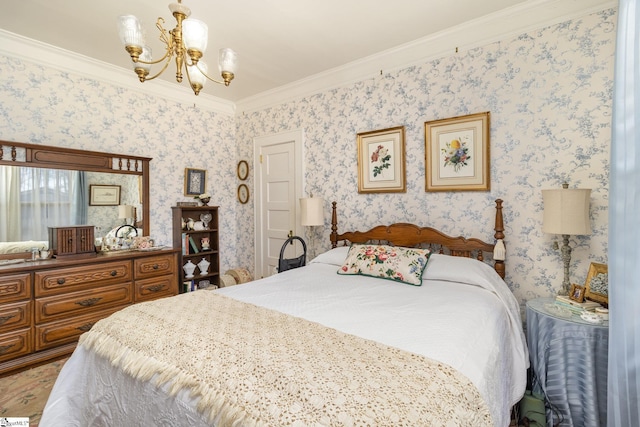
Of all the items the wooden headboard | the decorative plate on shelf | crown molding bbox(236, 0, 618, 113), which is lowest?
the decorative plate on shelf

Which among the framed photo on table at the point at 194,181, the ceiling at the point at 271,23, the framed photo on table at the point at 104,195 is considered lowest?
the framed photo on table at the point at 104,195

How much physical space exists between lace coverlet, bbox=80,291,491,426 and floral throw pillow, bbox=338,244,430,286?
1.01 metres

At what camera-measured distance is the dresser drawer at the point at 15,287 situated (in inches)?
89.0

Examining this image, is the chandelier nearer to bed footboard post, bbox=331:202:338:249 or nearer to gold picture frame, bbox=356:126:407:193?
gold picture frame, bbox=356:126:407:193

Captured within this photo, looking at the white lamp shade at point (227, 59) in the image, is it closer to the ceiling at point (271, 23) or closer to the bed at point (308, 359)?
the ceiling at point (271, 23)

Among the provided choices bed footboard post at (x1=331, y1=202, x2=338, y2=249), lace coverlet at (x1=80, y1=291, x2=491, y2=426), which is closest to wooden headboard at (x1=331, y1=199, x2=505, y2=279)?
bed footboard post at (x1=331, y1=202, x2=338, y2=249)

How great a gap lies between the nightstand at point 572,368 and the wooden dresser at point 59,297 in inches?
129

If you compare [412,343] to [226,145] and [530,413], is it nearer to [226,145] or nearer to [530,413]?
[530,413]

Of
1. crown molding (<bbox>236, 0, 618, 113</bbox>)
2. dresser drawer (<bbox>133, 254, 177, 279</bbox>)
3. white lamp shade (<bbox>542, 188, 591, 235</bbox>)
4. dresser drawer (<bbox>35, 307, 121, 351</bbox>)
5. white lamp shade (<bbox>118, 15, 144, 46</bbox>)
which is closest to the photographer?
white lamp shade (<bbox>118, 15, 144, 46</bbox>)

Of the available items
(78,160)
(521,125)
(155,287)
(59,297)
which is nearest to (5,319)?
(59,297)

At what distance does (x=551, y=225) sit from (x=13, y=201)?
13.7 ft

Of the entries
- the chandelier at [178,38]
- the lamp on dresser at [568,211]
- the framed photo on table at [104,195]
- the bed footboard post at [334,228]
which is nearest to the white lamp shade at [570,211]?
the lamp on dresser at [568,211]

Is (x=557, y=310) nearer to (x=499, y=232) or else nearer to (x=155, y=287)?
(x=499, y=232)

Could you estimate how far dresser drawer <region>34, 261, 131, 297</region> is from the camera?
2.45 m
